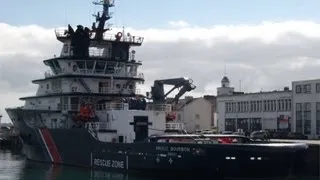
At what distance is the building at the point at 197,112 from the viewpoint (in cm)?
9681

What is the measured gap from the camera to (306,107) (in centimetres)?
7900

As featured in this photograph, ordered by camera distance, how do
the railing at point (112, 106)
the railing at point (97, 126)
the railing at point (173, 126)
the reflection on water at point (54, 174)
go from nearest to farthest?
the reflection on water at point (54, 174)
the railing at point (112, 106)
the railing at point (97, 126)
the railing at point (173, 126)

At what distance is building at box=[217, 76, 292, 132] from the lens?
86.2 meters

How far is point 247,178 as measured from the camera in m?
32.1

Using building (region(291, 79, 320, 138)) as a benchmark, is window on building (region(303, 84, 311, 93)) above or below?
above

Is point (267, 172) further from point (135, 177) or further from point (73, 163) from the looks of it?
point (73, 163)

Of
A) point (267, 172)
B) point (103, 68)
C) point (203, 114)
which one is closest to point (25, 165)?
point (103, 68)

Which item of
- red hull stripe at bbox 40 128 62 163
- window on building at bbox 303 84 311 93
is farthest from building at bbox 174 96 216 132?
red hull stripe at bbox 40 128 62 163

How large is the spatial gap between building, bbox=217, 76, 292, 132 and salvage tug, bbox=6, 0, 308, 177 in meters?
42.4

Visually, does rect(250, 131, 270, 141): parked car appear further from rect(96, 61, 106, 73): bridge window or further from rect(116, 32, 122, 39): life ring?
rect(116, 32, 122, 39): life ring

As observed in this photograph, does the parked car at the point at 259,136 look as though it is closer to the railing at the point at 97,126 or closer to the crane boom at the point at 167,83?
the crane boom at the point at 167,83

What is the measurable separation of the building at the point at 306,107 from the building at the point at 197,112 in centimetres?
1797

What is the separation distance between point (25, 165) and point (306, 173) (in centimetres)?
2229

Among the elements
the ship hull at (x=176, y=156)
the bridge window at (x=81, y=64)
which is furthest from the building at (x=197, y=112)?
the ship hull at (x=176, y=156)
